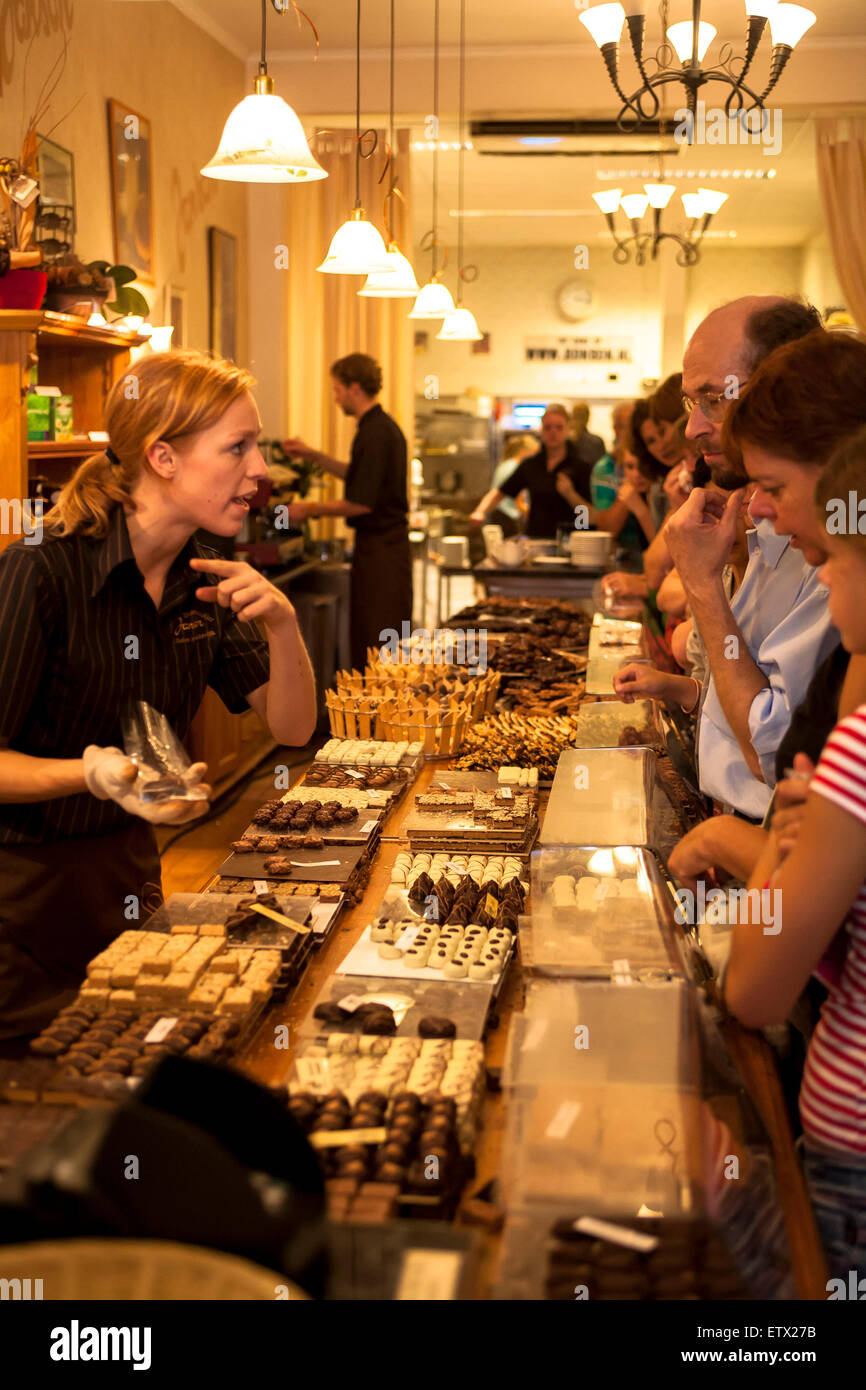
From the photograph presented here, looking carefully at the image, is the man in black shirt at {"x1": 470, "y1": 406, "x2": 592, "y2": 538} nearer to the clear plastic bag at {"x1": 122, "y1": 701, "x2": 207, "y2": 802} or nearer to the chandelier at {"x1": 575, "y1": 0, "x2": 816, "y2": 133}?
the chandelier at {"x1": 575, "y1": 0, "x2": 816, "y2": 133}

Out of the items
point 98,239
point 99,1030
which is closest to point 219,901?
point 99,1030

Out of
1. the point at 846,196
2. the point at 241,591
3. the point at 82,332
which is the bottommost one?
the point at 241,591

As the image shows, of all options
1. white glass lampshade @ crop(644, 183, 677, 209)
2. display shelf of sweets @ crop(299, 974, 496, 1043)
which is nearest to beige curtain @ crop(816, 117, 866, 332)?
white glass lampshade @ crop(644, 183, 677, 209)

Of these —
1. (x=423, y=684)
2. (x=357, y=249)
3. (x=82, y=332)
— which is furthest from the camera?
(x=82, y=332)

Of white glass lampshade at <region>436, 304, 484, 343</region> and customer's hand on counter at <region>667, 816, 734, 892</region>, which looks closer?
customer's hand on counter at <region>667, 816, 734, 892</region>

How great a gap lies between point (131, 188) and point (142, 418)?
4.32 meters

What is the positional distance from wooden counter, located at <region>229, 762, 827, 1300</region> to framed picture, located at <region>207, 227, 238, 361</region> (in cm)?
578

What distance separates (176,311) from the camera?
6742 mm

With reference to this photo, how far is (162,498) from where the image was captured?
7.34ft

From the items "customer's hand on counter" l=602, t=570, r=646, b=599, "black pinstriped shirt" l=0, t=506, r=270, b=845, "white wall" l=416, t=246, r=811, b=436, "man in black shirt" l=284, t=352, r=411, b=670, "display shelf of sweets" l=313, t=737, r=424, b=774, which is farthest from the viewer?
"white wall" l=416, t=246, r=811, b=436

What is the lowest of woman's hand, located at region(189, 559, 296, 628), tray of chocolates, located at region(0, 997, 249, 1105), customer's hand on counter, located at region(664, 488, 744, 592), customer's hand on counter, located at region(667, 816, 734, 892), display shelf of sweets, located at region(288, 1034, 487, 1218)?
display shelf of sweets, located at region(288, 1034, 487, 1218)

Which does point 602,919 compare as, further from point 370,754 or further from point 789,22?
point 789,22

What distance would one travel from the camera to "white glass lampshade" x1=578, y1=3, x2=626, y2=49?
463 cm

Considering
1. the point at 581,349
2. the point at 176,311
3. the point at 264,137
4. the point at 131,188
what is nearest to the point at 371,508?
the point at 176,311
